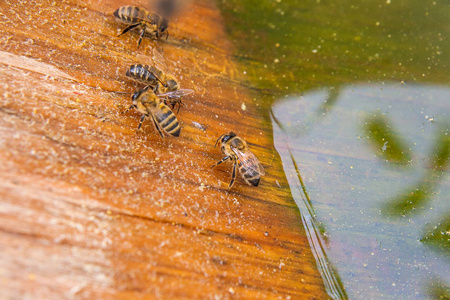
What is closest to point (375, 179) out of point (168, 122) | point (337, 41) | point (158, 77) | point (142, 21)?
point (337, 41)

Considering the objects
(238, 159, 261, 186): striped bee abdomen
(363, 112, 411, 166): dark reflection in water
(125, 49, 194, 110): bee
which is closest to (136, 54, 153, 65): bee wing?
(125, 49, 194, 110): bee

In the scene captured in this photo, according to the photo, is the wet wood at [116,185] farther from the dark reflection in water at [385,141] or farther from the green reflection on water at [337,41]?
the dark reflection in water at [385,141]

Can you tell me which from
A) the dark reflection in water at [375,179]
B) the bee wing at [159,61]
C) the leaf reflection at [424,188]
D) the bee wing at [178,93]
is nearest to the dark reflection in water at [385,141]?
the dark reflection in water at [375,179]

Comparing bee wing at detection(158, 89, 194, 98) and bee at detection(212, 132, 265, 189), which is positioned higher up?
bee wing at detection(158, 89, 194, 98)

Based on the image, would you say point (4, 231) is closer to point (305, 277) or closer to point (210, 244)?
point (210, 244)

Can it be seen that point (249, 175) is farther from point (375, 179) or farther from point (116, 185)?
point (375, 179)

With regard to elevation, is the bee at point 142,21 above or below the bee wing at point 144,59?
above

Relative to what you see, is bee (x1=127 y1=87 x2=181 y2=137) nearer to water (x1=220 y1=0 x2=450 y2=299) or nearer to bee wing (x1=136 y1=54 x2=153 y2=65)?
bee wing (x1=136 y1=54 x2=153 y2=65)
